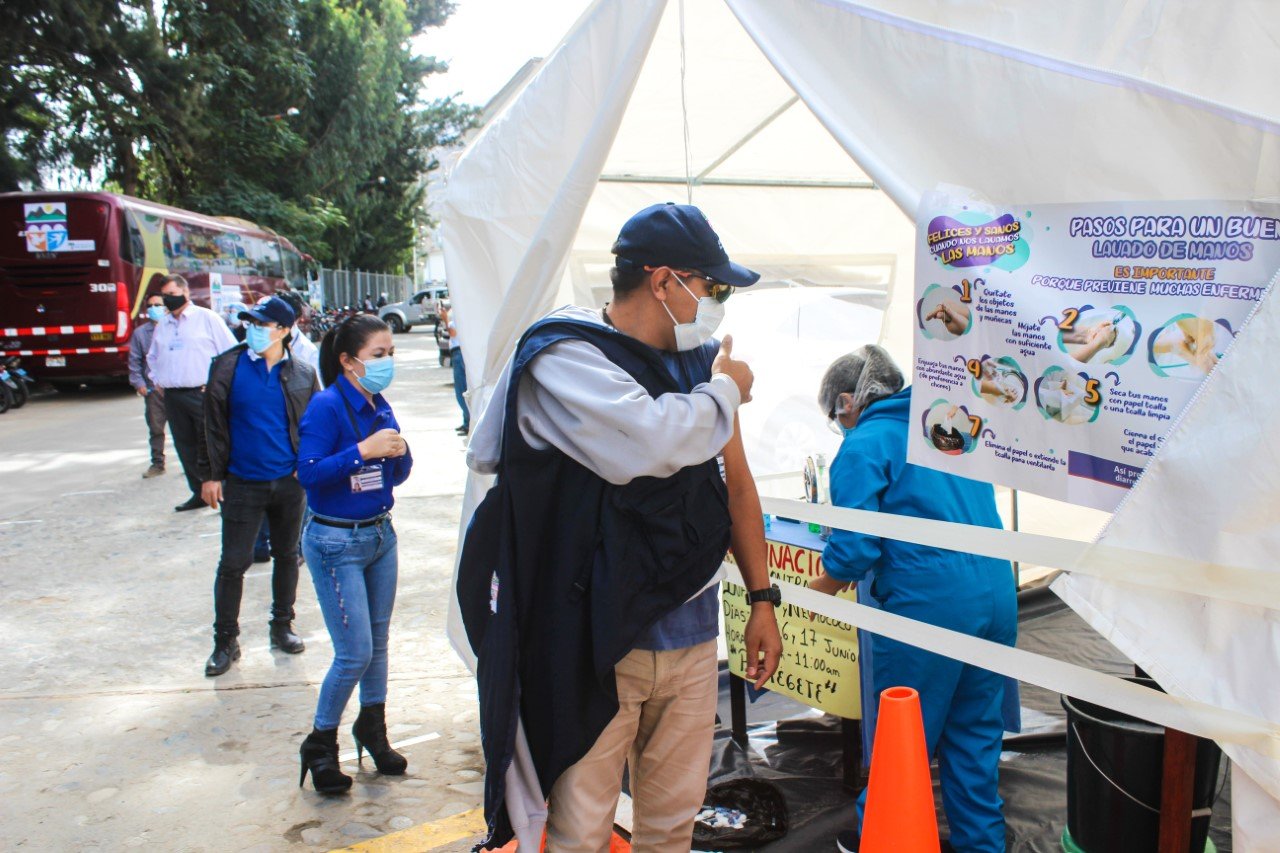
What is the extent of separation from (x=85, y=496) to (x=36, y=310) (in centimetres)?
958

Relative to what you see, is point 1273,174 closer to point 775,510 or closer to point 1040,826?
point 775,510

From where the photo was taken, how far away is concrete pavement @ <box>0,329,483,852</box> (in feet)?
12.5

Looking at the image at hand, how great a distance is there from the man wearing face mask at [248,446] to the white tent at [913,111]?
5.26ft

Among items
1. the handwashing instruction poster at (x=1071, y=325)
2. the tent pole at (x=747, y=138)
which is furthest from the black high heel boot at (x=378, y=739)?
the tent pole at (x=747, y=138)

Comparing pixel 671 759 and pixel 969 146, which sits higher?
pixel 969 146

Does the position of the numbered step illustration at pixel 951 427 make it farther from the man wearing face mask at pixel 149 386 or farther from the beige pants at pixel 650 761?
the man wearing face mask at pixel 149 386

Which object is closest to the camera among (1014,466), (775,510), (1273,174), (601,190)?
(1273,174)

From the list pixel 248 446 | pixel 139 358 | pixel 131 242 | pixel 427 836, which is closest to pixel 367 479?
pixel 427 836

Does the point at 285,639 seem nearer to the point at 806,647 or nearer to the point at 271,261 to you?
the point at 806,647

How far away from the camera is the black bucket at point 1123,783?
9.83 feet

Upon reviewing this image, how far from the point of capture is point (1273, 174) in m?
1.89

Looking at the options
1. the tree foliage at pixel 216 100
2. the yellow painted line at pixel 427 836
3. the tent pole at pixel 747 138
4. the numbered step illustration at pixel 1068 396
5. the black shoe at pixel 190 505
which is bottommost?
the yellow painted line at pixel 427 836

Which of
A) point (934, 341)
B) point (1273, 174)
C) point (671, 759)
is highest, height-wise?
point (1273, 174)

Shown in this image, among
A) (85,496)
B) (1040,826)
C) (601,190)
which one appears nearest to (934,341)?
(1040,826)
